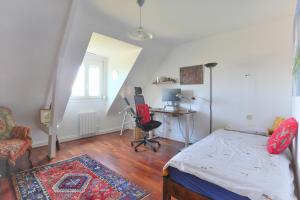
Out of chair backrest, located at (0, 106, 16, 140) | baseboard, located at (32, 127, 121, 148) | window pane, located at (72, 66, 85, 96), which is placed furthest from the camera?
window pane, located at (72, 66, 85, 96)

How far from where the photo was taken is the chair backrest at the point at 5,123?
2.57 meters

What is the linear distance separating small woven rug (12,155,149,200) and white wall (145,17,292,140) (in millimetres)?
2268

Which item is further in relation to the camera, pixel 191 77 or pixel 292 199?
pixel 191 77

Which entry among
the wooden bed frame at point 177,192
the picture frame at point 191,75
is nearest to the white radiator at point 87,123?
the picture frame at point 191,75

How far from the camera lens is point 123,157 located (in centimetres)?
299

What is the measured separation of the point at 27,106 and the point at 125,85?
2.21 metres

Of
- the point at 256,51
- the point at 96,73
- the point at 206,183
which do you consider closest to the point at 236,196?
the point at 206,183

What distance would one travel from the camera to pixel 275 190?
1.10 m

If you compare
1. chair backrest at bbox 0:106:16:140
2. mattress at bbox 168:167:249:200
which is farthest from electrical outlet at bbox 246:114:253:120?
chair backrest at bbox 0:106:16:140

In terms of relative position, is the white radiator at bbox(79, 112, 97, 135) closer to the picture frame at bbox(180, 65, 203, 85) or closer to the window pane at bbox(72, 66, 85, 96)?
the window pane at bbox(72, 66, 85, 96)

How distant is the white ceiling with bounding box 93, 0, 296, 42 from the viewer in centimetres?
219

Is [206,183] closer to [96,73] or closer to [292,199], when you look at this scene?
[292,199]

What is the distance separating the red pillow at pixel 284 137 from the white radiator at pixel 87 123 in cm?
388

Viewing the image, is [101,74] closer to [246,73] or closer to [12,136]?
[12,136]
